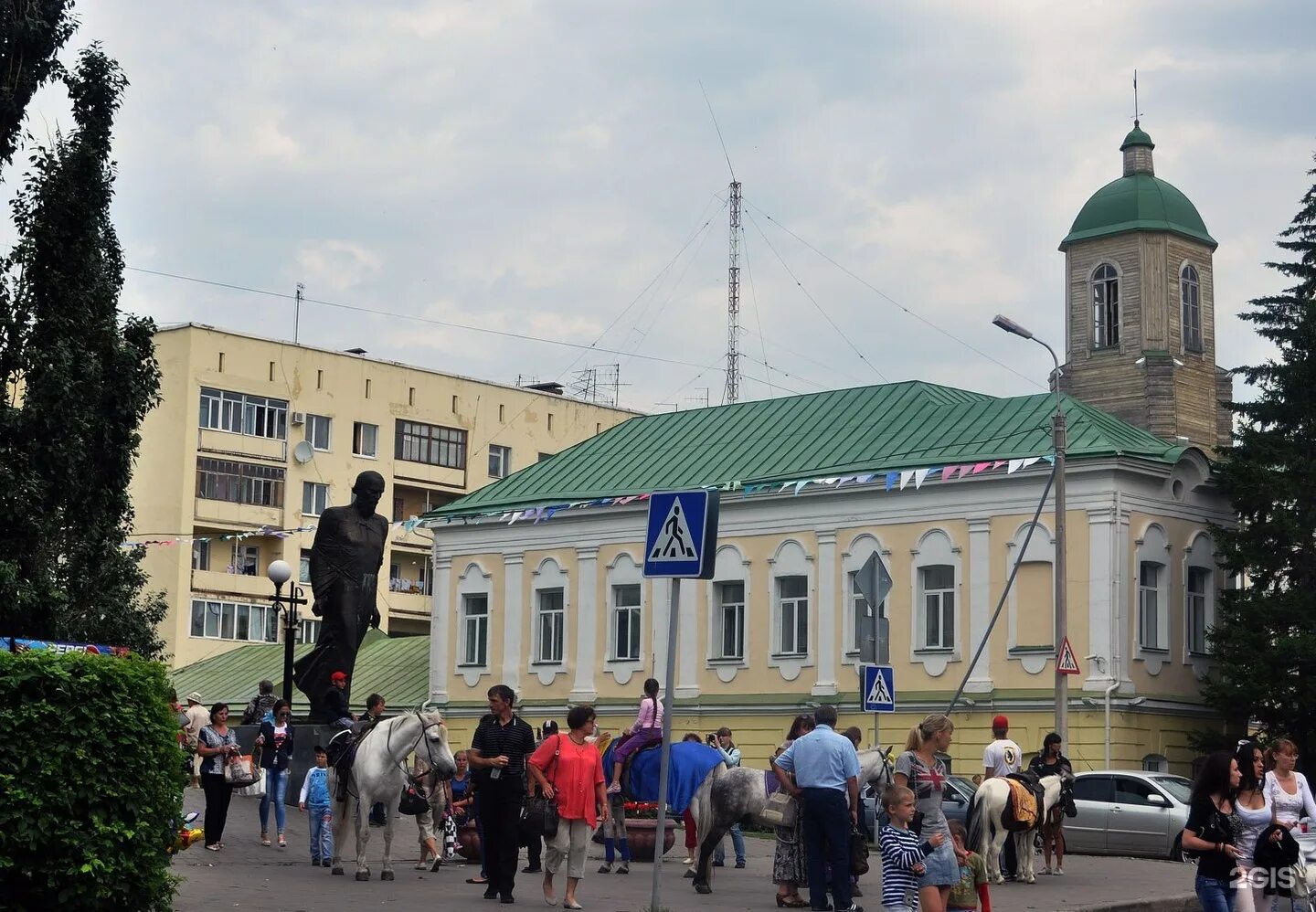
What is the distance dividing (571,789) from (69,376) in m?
17.1

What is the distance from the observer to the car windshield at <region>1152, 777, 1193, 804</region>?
29.8 metres

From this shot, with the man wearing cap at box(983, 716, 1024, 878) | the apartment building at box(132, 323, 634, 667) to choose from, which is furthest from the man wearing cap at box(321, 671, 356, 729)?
the apartment building at box(132, 323, 634, 667)

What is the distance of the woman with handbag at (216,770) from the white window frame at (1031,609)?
21.4m

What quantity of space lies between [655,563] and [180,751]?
401cm

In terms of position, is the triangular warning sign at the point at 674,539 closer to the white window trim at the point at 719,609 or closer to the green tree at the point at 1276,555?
the green tree at the point at 1276,555

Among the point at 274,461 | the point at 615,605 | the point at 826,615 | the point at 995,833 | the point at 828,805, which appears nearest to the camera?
the point at 828,805

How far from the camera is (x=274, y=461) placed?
75125 mm

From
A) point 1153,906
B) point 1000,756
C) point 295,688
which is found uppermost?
point 295,688

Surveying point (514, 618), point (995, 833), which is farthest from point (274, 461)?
point (995, 833)

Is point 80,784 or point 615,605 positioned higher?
point 615,605

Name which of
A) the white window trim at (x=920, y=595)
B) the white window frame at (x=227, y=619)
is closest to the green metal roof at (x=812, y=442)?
the white window trim at (x=920, y=595)

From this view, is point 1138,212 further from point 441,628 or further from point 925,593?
point 441,628

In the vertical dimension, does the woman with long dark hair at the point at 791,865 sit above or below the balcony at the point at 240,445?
below

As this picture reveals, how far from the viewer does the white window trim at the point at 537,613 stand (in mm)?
48250
